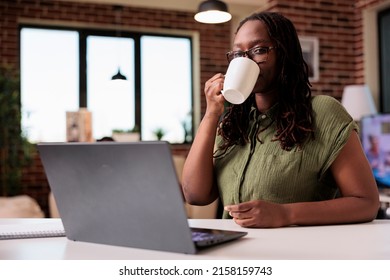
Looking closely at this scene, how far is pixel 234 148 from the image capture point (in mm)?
1428

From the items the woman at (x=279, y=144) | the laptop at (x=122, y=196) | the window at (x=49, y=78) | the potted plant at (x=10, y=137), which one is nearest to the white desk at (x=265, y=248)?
the laptop at (x=122, y=196)

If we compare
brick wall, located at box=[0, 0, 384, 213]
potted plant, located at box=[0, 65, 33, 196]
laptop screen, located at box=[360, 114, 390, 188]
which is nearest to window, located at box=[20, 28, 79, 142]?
brick wall, located at box=[0, 0, 384, 213]

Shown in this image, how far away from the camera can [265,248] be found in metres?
0.83

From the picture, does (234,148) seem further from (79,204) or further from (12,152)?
(12,152)

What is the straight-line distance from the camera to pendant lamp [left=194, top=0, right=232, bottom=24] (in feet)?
11.6

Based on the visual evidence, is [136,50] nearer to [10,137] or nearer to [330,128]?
[10,137]

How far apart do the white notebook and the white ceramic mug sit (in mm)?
481

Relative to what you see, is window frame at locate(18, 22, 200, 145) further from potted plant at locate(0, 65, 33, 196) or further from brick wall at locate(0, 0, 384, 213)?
potted plant at locate(0, 65, 33, 196)

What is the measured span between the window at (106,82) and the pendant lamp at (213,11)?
335 centimetres

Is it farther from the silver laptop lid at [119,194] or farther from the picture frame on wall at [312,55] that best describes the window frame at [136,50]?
the silver laptop lid at [119,194]

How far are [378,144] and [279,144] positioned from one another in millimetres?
3271

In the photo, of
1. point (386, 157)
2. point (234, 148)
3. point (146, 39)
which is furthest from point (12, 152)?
point (234, 148)

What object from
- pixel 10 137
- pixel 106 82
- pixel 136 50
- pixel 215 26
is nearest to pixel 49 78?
pixel 106 82

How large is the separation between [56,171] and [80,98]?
20.4 feet
